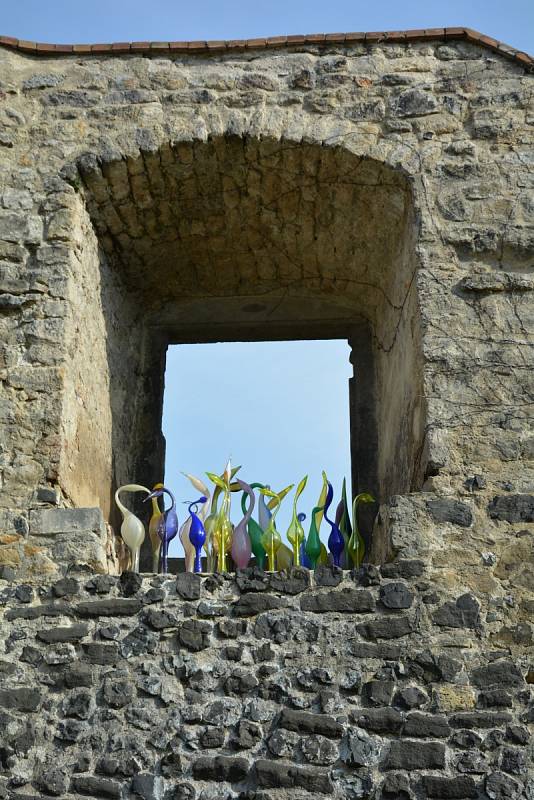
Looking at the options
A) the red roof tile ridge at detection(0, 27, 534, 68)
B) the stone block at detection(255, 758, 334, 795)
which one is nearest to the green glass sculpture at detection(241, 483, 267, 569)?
the stone block at detection(255, 758, 334, 795)

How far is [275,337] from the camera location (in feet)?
21.7

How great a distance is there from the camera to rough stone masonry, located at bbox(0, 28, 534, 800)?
432cm

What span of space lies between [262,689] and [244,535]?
89 cm

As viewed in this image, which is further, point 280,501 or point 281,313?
point 281,313

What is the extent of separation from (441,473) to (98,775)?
6.15 ft

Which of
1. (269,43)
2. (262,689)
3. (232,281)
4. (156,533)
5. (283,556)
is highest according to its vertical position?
(269,43)

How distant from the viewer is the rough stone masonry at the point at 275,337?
432 centimetres

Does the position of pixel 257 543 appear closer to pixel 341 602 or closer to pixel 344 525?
pixel 344 525

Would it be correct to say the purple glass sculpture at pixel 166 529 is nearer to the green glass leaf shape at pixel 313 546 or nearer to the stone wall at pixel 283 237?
the stone wall at pixel 283 237

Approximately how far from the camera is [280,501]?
5.32m

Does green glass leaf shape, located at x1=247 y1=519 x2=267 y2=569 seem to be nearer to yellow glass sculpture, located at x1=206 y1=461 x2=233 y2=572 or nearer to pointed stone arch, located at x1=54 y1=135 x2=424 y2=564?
yellow glass sculpture, located at x1=206 y1=461 x2=233 y2=572

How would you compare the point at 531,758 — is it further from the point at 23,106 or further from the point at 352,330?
the point at 23,106

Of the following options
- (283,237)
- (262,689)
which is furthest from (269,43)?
(262,689)

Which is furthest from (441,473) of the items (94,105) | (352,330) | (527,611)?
(94,105)
